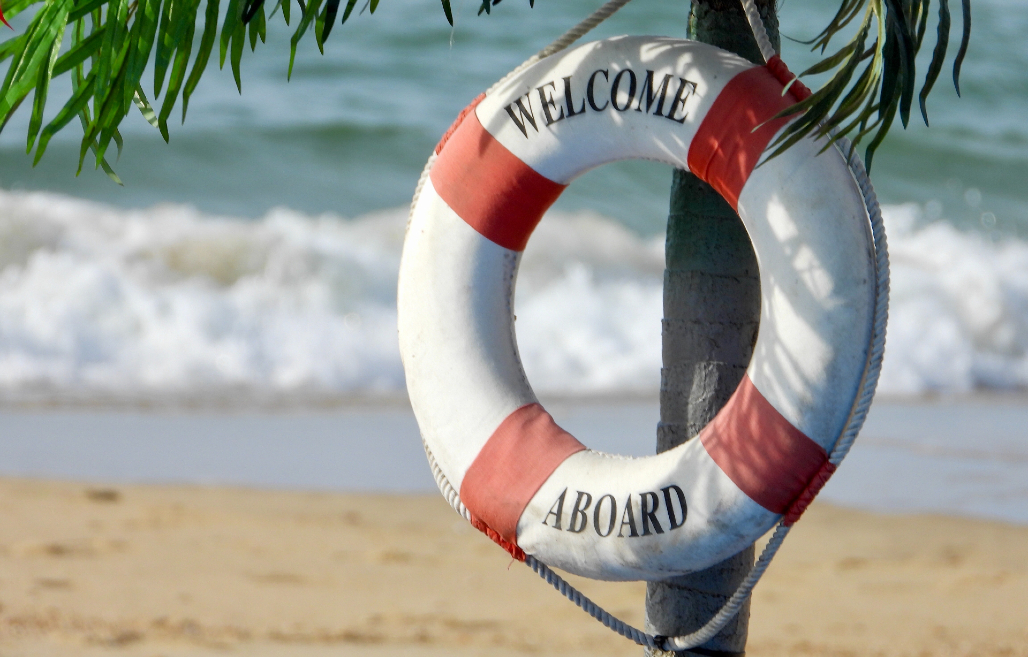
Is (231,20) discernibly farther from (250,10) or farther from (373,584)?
(373,584)

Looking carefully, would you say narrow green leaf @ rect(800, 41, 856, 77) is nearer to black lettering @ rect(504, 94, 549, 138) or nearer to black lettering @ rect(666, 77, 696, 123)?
black lettering @ rect(666, 77, 696, 123)

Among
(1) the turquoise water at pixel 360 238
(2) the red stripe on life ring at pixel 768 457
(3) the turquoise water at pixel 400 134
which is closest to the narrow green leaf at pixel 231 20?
(2) the red stripe on life ring at pixel 768 457

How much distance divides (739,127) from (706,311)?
30 cm

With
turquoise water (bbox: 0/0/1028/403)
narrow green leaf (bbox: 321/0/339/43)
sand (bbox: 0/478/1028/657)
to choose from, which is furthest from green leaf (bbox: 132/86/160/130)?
turquoise water (bbox: 0/0/1028/403)

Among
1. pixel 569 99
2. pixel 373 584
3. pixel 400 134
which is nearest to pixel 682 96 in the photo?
pixel 569 99

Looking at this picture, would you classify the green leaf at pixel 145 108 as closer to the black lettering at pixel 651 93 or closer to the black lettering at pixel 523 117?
the black lettering at pixel 523 117

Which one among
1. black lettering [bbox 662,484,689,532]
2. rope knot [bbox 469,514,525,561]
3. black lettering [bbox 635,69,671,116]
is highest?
black lettering [bbox 635,69,671,116]

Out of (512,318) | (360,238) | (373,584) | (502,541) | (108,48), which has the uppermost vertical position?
(108,48)

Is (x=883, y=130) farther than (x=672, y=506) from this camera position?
No

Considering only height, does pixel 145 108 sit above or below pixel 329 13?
below

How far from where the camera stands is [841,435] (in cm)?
137

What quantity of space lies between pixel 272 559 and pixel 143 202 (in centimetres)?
486

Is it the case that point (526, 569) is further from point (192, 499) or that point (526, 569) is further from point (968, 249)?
point (968, 249)

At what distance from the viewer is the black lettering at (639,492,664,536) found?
4.62 feet
